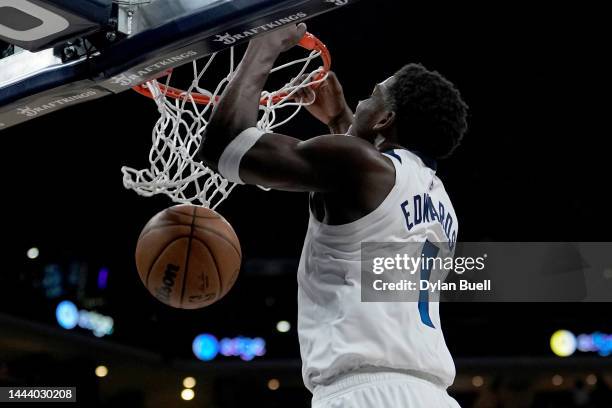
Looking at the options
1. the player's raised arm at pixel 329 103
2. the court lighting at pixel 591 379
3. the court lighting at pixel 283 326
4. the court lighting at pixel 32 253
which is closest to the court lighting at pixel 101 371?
the court lighting at pixel 32 253

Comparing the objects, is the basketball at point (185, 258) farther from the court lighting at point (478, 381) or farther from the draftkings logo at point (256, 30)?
the court lighting at point (478, 381)

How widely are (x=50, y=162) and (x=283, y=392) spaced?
386 centimetres

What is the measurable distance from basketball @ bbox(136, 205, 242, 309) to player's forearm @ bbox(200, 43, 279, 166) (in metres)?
0.48

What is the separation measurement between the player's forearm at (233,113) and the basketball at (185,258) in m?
0.48

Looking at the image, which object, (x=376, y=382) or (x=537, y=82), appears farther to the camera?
(x=537, y=82)

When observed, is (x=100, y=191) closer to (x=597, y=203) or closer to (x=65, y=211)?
(x=65, y=211)

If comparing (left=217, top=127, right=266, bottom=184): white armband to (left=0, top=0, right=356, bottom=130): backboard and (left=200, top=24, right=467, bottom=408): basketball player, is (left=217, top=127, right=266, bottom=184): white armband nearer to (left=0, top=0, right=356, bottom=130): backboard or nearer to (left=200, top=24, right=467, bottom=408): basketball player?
(left=200, top=24, right=467, bottom=408): basketball player

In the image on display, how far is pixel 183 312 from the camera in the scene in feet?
32.5

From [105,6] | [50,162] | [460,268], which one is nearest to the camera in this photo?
[105,6]

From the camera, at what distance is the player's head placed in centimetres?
242

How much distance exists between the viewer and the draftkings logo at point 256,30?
2.22m

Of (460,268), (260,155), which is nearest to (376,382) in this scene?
(260,155)

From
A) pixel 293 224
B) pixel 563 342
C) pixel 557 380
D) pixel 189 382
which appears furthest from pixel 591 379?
pixel 189 382

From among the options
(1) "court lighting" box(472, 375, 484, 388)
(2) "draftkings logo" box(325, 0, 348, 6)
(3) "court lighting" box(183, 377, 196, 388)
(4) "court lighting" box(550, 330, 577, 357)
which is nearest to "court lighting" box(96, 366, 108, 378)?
(3) "court lighting" box(183, 377, 196, 388)
